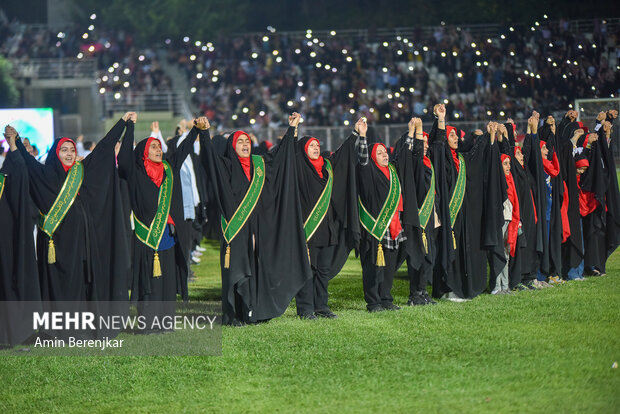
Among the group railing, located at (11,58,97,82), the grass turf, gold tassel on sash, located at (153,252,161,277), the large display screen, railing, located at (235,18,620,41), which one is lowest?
the grass turf

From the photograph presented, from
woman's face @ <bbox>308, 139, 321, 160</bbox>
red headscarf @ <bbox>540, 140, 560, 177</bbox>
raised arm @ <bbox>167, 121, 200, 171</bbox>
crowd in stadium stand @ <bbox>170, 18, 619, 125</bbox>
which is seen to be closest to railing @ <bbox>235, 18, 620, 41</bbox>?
crowd in stadium stand @ <bbox>170, 18, 619, 125</bbox>

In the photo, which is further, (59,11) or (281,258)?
(59,11)

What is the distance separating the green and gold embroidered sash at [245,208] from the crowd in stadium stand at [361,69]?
16.3 meters

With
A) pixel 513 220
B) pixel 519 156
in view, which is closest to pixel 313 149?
pixel 513 220

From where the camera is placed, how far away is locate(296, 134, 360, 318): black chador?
10836 mm

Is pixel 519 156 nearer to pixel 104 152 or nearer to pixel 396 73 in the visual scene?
pixel 104 152

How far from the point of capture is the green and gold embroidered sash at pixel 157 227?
402 inches

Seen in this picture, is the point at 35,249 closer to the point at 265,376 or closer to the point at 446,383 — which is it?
the point at 265,376

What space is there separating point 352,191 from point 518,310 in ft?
7.52

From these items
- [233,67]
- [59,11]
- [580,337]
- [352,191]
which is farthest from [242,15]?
[580,337]

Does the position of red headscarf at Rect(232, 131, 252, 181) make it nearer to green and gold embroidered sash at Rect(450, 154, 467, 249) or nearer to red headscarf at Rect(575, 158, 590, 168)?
green and gold embroidered sash at Rect(450, 154, 467, 249)

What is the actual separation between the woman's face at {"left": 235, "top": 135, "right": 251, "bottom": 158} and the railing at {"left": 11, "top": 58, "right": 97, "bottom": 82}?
26492 mm

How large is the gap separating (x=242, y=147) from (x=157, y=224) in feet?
4.11

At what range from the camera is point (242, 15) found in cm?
3888
